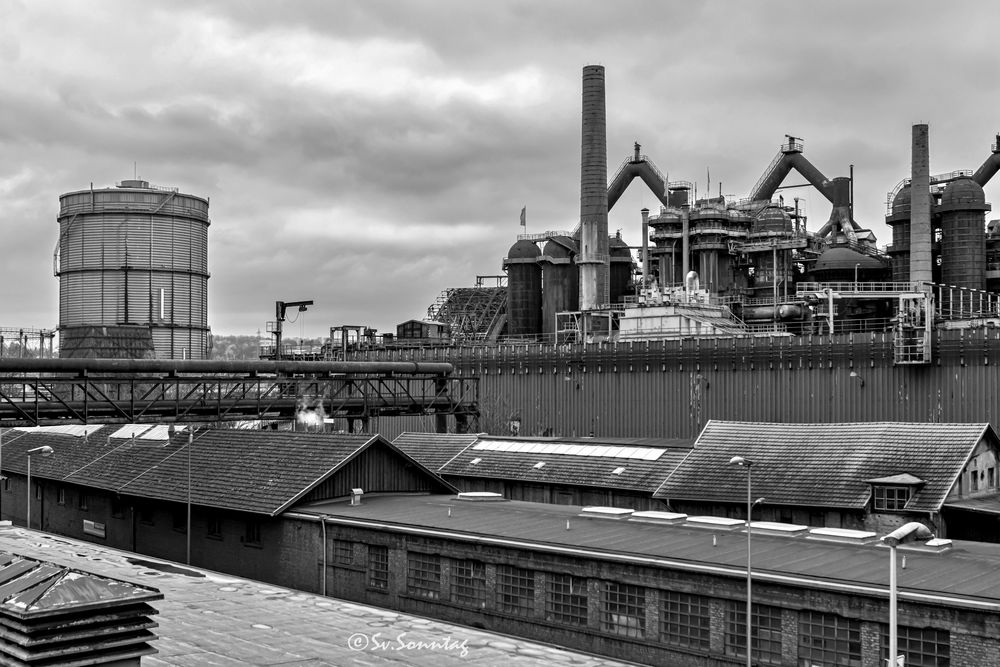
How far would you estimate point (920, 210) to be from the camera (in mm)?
81250

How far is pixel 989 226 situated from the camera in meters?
98.6

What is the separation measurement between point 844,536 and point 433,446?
27272mm

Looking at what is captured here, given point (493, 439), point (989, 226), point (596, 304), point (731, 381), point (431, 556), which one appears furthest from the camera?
point (989, 226)

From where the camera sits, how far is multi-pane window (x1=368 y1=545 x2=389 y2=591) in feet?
110

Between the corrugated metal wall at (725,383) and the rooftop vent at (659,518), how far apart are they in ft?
82.4

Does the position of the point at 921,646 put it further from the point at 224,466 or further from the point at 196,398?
the point at 196,398

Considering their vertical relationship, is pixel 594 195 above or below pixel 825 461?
above

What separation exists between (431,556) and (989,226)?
84.6 meters

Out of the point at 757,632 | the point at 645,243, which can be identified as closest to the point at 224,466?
the point at 757,632

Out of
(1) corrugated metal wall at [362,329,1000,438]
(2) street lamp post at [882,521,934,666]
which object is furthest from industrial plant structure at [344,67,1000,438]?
(2) street lamp post at [882,521,934,666]

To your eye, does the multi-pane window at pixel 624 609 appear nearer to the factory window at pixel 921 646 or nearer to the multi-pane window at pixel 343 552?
the factory window at pixel 921 646

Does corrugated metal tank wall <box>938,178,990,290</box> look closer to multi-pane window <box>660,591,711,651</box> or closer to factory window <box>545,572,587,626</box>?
factory window <box>545,572,587,626</box>

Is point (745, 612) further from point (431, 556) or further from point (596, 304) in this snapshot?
point (596, 304)

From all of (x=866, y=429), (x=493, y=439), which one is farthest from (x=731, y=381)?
(x=866, y=429)
